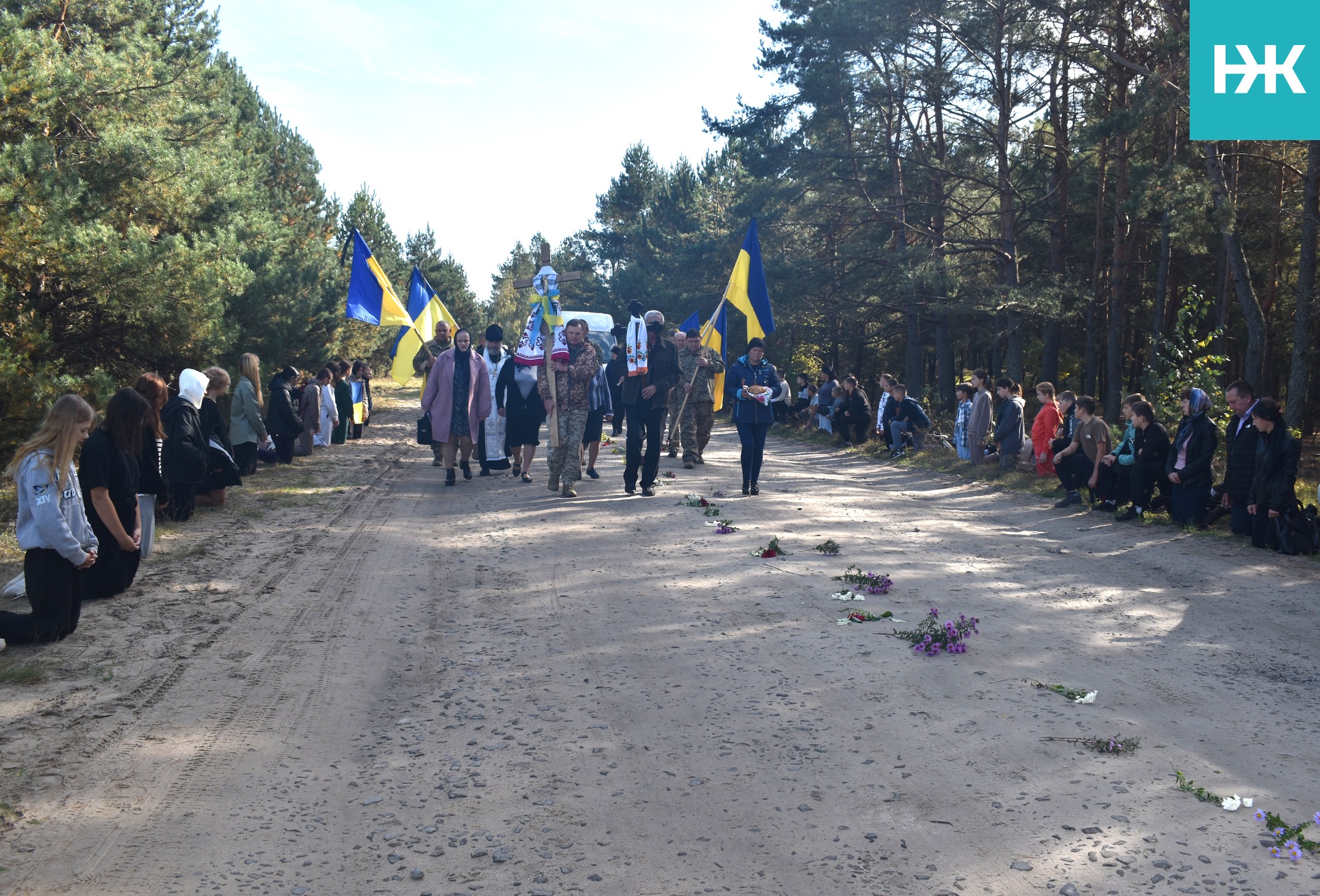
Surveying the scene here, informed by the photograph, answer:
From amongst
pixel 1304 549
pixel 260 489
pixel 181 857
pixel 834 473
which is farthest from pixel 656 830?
pixel 834 473

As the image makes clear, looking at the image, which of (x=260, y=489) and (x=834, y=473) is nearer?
(x=260, y=489)

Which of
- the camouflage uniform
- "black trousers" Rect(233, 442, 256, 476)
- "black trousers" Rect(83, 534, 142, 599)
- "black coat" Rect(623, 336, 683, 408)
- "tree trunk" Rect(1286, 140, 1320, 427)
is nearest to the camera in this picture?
"black trousers" Rect(83, 534, 142, 599)

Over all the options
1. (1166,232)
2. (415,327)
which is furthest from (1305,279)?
(415,327)

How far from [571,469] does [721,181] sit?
4845 cm

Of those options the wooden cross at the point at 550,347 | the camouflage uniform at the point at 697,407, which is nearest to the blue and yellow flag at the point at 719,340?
the camouflage uniform at the point at 697,407

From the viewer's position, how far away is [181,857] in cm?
381

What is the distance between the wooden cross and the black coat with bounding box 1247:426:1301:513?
25.2 feet

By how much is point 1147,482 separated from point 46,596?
1116 centimetres

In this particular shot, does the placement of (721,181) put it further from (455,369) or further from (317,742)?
(317,742)

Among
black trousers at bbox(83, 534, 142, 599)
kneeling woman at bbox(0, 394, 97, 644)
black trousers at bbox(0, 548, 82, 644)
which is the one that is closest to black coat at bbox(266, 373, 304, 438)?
black trousers at bbox(83, 534, 142, 599)

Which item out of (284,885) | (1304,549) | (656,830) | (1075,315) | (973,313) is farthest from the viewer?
(1075,315)

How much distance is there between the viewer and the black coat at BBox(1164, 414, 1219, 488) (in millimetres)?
11102

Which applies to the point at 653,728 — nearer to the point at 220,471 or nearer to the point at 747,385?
the point at 220,471

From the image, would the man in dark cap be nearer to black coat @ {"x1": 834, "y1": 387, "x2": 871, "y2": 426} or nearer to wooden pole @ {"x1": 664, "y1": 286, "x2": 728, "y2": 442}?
wooden pole @ {"x1": 664, "y1": 286, "x2": 728, "y2": 442}
